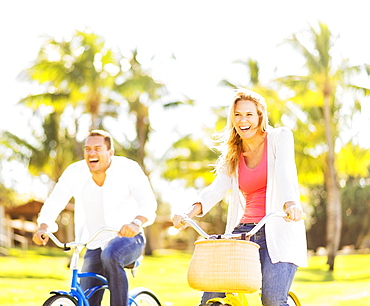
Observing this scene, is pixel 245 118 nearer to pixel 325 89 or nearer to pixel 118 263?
pixel 118 263

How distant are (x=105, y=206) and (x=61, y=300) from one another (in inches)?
37.5

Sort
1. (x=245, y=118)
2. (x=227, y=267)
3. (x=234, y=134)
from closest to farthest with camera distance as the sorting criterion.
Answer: (x=227, y=267) → (x=245, y=118) → (x=234, y=134)

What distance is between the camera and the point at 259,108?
469 centimetres

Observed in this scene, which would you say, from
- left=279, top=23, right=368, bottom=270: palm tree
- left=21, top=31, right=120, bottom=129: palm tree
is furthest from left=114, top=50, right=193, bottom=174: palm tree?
left=279, top=23, right=368, bottom=270: palm tree

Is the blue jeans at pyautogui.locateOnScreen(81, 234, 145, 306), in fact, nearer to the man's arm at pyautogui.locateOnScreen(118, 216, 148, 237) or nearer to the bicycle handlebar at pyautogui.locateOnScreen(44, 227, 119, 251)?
the bicycle handlebar at pyautogui.locateOnScreen(44, 227, 119, 251)

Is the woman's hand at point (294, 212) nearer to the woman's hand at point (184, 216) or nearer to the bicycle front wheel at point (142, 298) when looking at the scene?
the woman's hand at point (184, 216)

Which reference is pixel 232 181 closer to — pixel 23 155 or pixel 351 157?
pixel 351 157

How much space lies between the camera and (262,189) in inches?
187

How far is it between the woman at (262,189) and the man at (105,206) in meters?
0.89

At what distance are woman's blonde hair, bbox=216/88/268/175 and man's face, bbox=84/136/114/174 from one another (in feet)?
3.56

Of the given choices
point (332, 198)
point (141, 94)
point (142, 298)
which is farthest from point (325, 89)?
point (142, 298)

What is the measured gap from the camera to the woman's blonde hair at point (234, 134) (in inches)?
184

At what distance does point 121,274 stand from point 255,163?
4.76ft

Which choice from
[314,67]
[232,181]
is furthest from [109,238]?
[314,67]
